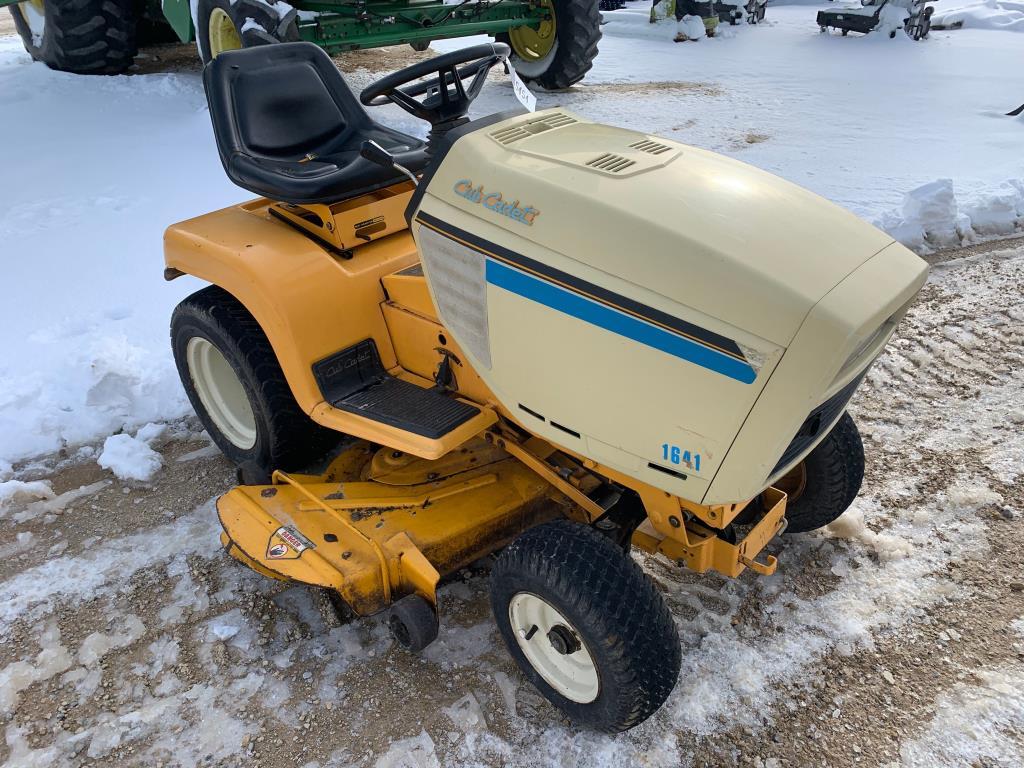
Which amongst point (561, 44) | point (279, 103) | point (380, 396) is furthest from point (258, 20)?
point (380, 396)

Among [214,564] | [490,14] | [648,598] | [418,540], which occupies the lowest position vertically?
[214,564]

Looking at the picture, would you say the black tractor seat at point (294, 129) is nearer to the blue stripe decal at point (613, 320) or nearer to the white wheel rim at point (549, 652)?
the blue stripe decal at point (613, 320)

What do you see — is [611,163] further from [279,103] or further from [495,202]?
[279,103]

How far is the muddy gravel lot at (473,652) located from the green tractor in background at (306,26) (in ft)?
11.9

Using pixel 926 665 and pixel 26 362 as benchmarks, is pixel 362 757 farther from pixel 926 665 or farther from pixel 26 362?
pixel 26 362

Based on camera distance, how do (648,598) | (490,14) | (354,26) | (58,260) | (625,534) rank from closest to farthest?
(648,598), (625,534), (58,260), (354,26), (490,14)

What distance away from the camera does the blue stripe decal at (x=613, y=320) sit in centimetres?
157

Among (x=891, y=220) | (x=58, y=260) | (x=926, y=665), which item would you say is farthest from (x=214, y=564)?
(x=891, y=220)

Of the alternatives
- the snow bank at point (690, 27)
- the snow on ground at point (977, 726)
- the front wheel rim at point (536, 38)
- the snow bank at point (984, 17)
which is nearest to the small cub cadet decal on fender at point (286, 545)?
the snow on ground at point (977, 726)

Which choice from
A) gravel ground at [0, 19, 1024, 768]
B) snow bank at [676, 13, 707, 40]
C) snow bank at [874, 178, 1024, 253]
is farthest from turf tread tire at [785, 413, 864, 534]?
snow bank at [676, 13, 707, 40]

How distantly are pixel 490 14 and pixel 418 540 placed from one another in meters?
5.85

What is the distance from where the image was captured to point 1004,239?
4.66 m

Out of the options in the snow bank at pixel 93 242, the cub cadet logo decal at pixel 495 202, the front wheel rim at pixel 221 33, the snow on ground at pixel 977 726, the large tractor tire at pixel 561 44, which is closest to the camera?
the cub cadet logo decal at pixel 495 202

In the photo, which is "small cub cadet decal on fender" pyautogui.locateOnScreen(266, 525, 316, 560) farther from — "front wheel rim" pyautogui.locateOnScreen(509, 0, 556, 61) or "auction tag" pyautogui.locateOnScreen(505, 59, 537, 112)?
"front wheel rim" pyautogui.locateOnScreen(509, 0, 556, 61)
